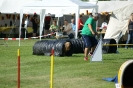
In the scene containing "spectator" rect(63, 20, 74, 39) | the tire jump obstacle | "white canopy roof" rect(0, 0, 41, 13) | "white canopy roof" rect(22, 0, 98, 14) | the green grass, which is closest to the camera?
the green grass

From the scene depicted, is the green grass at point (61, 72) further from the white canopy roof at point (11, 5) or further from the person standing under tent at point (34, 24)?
the person standing under tent at point (34, 24)

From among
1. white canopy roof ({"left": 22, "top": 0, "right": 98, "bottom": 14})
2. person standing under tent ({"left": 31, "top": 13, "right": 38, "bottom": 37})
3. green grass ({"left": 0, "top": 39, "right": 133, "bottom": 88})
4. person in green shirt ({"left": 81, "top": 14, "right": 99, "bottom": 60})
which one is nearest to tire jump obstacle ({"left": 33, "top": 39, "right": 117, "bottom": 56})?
green grass ({"left": 0, "top": 39, "right": 133, "bottom": 88})

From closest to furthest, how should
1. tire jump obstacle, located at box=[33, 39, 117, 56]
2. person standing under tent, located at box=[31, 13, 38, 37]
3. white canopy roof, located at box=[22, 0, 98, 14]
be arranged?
tire jump obstacle, located at box=[33, 39, 117, 56], white canopy roof, located at box=[22, 0, 98, 14], person standing under tent, located at box=[31, 13, 38, 37]

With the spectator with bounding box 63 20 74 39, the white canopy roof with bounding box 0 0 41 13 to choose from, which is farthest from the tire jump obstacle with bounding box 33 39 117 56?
the white canopy roof with bounding box 0 0 41 13

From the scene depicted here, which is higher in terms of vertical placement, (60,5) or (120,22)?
(60,5)

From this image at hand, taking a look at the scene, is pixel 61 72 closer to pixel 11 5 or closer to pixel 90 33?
pixel 90 33

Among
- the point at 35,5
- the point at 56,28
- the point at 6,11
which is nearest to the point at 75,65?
the point at 35,5

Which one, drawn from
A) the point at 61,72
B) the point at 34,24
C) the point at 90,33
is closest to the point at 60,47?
the point at 90,33

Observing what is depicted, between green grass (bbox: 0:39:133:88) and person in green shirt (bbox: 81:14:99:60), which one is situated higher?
person in green shirt (bbox: 81:14:99:60)

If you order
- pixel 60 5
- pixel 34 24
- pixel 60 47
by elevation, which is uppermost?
pixel 60 5

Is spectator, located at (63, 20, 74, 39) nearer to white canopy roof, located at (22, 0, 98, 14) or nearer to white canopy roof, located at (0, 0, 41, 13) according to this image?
white canopy roof, located at (22, 0, 98, 14)

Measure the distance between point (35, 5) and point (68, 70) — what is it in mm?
14031

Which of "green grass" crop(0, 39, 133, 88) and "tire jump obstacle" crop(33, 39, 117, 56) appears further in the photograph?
"tire jump obstacle" crop(33, 39, 117, 56)

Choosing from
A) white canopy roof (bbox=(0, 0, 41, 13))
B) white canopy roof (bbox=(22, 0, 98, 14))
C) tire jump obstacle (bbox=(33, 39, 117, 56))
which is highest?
white canopy roof (bbox=(0, 0, 41, 13))
